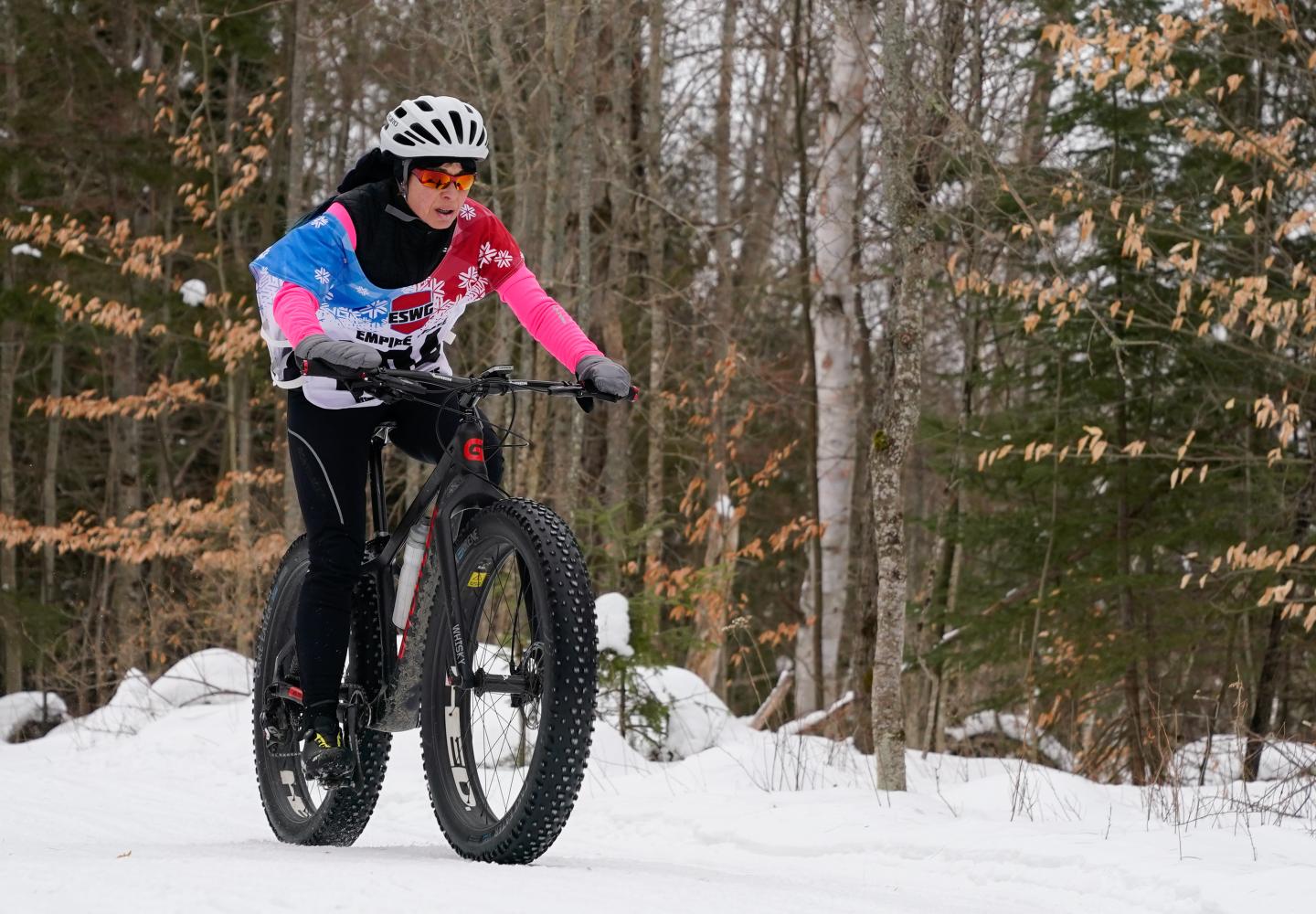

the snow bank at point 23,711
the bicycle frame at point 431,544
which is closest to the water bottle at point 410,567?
the bicycle frame at point 431,544

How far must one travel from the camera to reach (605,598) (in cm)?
840

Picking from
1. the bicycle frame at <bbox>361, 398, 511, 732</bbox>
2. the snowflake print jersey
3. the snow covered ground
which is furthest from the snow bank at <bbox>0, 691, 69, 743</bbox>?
the snowflake print jersey

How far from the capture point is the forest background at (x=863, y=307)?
9.25 metres

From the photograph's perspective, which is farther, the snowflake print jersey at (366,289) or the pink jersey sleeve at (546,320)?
the pink jersey sleeve at (546,320)

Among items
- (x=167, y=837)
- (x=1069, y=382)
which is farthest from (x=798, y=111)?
(x=167, y=837)

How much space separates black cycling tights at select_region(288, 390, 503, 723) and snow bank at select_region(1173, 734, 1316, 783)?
145 inches

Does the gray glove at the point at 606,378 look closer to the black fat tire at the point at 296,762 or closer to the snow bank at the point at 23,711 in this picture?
the black fat tire at the point at 296,762

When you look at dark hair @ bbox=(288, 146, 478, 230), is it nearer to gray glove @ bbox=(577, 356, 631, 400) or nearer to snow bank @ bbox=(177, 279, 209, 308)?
gray glove @ bbox=(577, 356, 631, 400)

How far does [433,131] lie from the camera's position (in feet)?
14.3

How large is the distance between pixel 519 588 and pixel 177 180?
17.3 m

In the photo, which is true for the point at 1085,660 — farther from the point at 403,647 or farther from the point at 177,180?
the point at 177,180

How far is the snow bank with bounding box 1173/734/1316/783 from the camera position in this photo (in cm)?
666

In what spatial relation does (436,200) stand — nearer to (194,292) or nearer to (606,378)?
(606,378)

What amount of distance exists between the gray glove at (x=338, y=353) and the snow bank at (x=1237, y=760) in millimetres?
4102
